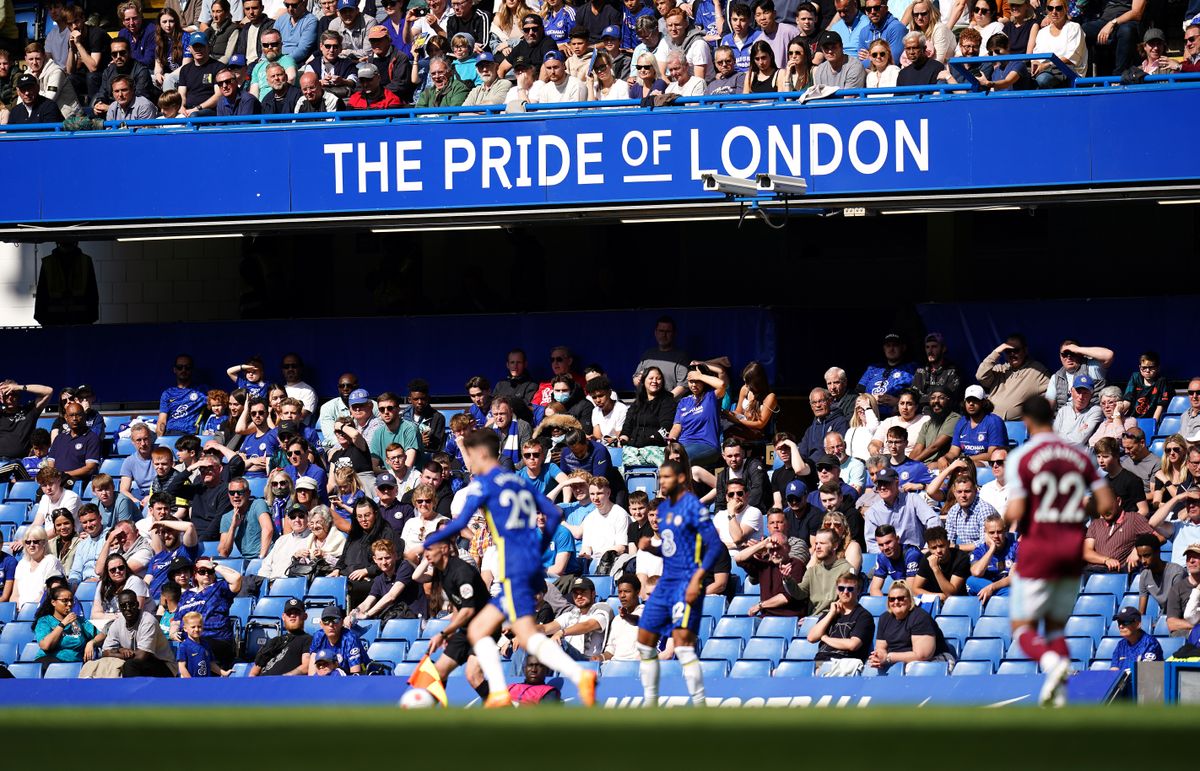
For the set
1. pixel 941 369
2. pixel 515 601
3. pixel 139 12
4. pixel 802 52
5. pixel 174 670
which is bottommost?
pixel 174 670

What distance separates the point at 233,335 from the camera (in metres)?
20.2

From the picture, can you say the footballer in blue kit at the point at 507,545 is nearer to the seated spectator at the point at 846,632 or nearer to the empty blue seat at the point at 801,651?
the seated spectator at the point at 846,632

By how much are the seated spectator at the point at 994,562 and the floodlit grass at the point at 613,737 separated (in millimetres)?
8942

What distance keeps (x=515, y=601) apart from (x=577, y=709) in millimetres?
5258

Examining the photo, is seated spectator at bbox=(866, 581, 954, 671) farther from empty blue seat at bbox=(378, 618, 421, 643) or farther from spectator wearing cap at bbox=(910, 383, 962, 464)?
empty blue seat at bbox=(378, 618, 421, 643)

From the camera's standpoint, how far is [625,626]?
13883mm

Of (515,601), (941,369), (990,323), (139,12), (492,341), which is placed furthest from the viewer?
(139,12)

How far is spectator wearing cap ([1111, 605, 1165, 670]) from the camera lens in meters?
12.5

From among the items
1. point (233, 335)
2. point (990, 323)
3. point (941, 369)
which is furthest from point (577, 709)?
point (233, 335)

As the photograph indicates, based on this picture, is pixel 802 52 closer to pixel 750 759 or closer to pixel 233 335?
pixel 233 335

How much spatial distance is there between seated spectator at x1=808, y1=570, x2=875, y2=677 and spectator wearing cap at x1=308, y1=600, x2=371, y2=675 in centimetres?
353

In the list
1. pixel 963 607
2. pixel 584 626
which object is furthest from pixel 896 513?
pixel 584 626

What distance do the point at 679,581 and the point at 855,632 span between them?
2.55 metres

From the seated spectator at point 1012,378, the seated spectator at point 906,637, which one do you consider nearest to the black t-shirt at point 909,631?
the seated spectator at point 906,637
